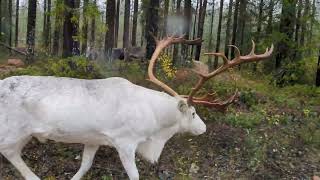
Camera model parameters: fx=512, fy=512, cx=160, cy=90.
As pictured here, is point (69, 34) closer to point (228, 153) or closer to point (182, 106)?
point (228, 153)

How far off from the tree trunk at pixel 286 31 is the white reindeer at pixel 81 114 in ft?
29.2

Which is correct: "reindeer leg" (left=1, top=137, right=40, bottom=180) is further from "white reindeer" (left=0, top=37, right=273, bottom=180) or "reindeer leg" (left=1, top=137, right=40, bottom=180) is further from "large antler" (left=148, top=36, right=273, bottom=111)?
Result: "large antler" (left=148, top=36, right=273, bottom=111)

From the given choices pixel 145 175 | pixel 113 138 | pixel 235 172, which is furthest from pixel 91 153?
pixel 235 172

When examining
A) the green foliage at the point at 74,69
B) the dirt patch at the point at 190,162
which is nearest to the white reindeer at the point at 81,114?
the dirt patch at the point at 190,162

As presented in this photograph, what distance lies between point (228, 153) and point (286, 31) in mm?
8040

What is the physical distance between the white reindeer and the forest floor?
1.20m

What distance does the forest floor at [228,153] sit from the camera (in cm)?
709

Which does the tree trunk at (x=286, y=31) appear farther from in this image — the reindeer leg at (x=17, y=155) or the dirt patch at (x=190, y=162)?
the reindeer leg at (x=17, y=155)

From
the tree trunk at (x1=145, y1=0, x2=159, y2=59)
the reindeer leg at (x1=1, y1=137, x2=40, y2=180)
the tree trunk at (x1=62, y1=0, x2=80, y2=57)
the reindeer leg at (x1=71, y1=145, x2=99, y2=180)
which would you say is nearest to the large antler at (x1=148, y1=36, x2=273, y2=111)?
Answer: the reindeer leg at (x1=71, y1=145, x2=99, y2=180)

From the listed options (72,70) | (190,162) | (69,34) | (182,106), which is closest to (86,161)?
(182,106)

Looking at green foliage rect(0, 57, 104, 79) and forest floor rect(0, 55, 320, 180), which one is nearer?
forest floor rect(0, 55, 320, 180)

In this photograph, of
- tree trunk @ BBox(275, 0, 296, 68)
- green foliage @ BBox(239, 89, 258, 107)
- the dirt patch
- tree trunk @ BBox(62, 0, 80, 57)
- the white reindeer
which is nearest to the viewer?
the white reindeer

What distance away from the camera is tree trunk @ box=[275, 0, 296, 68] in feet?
47.0

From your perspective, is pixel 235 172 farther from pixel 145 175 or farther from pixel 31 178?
pixel 31 178
